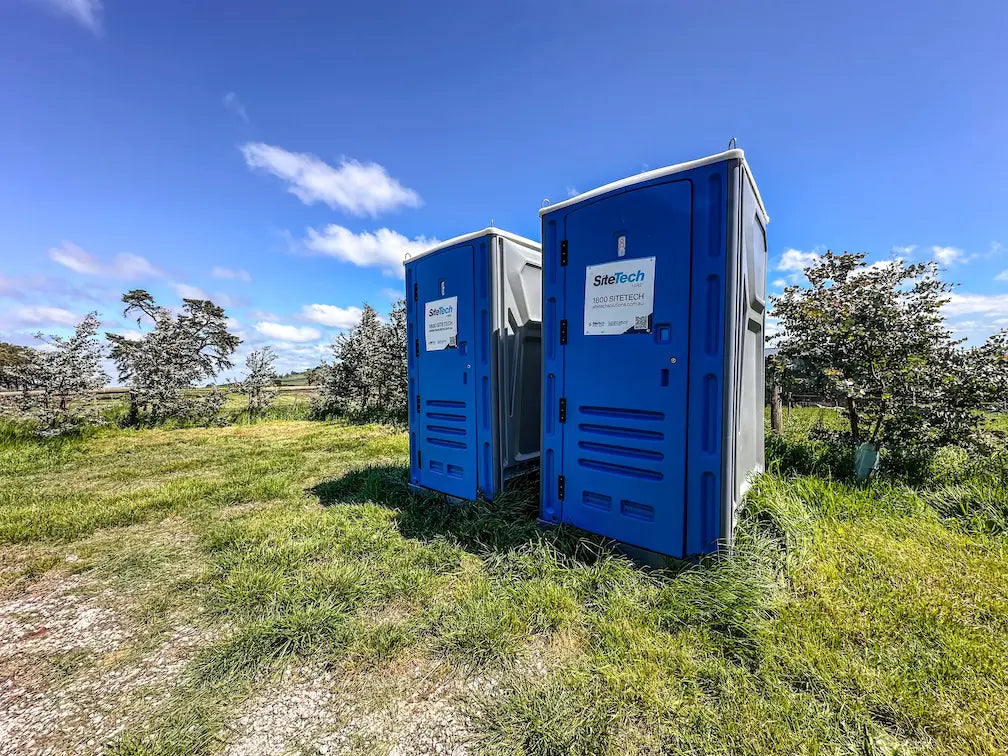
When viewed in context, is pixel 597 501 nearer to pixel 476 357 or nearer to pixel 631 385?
pixel 631 385

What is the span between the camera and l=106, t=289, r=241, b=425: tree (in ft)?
30.1

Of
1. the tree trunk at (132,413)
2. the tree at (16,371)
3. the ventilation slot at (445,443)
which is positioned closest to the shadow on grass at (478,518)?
the ventilation slot at (445,443)

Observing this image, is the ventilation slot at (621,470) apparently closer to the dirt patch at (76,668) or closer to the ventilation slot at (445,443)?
the ventilation slot at (445,443)

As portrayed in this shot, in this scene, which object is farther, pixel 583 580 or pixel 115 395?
pixel 115 395

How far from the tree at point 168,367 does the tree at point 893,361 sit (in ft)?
38.6

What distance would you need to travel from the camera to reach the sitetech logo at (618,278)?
236cm

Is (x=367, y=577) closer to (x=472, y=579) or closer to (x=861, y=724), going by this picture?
(x=472, y=579)

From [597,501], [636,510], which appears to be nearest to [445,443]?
[597,501]

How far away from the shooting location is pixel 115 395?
30.1ft

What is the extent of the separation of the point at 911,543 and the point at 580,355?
2176mm

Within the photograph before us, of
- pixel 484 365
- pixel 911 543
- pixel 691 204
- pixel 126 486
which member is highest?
pixel 691 204

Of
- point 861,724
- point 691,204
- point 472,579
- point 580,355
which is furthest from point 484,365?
point 861,724

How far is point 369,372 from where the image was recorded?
9859mm

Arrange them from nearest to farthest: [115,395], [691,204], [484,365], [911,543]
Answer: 1. [691,204]
2. [911,543]
3. [484,365]
4. [115,395]
